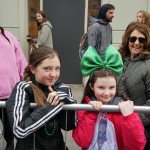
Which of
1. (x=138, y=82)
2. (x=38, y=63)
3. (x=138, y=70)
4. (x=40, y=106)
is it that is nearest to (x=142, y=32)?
(x=138, y=70)

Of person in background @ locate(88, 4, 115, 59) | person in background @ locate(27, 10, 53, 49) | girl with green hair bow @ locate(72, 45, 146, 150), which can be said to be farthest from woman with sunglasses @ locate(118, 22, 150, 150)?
person in background @ locate(27, 10, 53, 49)

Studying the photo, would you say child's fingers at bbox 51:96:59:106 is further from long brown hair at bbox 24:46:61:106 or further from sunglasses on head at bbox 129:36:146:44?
sunglasses on head at bbox 129:36:146:44

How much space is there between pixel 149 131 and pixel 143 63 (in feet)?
1.94

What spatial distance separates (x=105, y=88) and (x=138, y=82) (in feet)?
1.56

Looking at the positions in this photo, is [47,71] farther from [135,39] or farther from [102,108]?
[135,39]

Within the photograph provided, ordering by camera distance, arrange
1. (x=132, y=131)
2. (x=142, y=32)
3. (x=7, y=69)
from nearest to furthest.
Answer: (x=132, y=131), (x=142, y=32), (x=7, y=69)

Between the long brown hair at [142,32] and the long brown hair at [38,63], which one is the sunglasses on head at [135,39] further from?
the long brown hair at [38,63]

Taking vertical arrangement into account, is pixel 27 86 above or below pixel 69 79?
above

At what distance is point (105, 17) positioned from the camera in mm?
4516

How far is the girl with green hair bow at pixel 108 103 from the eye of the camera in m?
1.68

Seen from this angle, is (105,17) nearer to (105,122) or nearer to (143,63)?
(143,63)

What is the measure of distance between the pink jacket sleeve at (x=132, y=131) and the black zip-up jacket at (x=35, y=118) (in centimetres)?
37

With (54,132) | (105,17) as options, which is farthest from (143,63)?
(105,17)

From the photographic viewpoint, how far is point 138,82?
218cm
